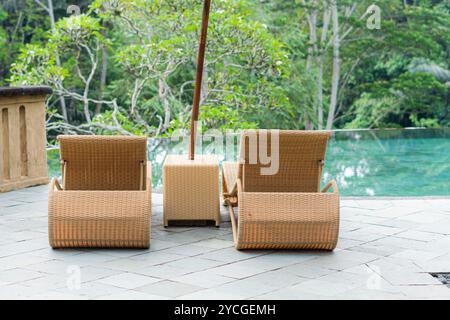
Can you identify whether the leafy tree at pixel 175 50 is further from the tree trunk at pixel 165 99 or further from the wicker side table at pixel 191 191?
the wicker side table at pixel 191 191

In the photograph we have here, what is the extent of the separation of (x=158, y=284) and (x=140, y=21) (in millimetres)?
8366

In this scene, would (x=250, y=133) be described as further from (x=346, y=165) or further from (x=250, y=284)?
(x=346, y=165)

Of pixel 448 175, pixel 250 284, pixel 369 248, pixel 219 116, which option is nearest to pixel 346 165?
pixel 448 175

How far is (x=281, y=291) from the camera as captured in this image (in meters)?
3.68

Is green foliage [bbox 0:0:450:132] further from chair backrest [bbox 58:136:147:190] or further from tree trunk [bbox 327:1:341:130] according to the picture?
chair backrest [bbox 58:136:147:190]

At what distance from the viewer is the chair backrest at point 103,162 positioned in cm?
473

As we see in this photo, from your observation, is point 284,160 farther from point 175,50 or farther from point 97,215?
point 175,50

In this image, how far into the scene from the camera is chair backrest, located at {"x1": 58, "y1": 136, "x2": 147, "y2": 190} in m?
4.73

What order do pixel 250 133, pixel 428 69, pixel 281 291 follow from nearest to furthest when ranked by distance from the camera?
pixel 281 291
pixel 250 133
pixel 428 69

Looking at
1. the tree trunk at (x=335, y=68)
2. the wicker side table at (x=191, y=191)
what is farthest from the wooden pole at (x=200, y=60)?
the tree trunk at (x=335, y=68)

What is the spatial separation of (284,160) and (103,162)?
118 cm

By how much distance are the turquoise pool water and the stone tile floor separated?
3.16 m

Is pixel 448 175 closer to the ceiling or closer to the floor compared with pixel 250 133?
closer to the floor

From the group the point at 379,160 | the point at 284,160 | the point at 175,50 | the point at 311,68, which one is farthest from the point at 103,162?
the point at 311,68
